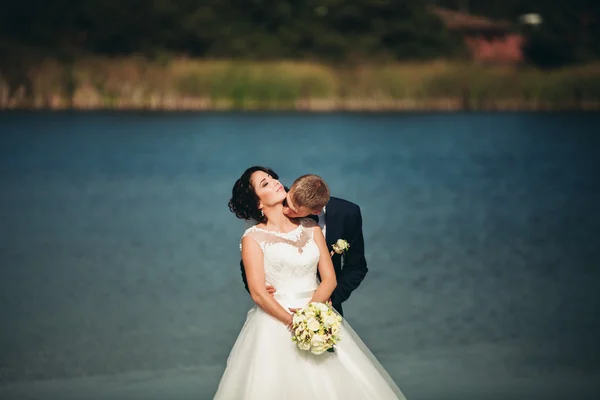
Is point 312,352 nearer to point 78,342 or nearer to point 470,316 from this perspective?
point 78,342

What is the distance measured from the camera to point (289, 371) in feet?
15.9

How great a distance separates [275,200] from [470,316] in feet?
17.5

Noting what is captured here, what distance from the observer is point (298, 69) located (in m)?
41.6

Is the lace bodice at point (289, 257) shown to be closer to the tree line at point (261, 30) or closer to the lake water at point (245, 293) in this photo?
the lake water at point (245, 293)

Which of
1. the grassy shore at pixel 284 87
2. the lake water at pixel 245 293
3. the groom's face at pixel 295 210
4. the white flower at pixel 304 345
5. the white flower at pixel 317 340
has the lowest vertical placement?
the lake water at pixel 245 293

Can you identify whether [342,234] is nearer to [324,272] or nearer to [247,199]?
[324,272]

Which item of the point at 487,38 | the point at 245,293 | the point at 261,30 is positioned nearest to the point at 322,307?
the point at 245,293

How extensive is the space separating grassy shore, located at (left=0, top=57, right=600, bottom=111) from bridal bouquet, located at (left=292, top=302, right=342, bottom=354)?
35417 millimetres

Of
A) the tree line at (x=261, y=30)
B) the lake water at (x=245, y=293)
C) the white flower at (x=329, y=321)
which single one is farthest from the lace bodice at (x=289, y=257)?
the tree line at (x=261, y=30)

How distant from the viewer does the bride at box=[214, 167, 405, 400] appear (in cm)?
482

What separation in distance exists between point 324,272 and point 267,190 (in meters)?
0.46

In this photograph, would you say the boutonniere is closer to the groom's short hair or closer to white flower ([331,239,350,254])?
white flower ([331,239,350,254])

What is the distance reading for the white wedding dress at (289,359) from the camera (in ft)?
15.8

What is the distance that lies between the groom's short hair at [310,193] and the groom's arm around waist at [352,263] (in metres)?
0.49
